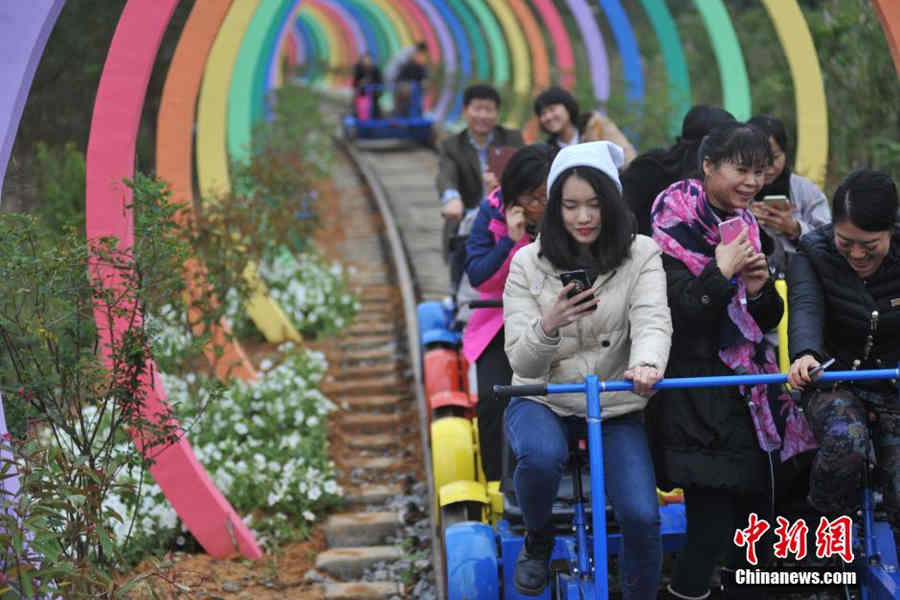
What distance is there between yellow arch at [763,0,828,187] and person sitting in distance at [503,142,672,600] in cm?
570

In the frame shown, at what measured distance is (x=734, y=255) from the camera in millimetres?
4152

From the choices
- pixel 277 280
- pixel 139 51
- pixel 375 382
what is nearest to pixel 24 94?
pixel 139 51

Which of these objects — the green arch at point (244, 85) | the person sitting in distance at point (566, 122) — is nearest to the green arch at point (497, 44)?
the green arch at point (244, 85)

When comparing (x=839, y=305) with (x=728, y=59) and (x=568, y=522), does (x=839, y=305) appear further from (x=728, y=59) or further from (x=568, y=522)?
(x=728, y=59)

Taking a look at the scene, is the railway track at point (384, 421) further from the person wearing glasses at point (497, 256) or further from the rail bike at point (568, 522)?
the person wearing glasses at point (497, 256)

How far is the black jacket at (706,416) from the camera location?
4.29 metres

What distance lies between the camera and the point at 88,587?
14.0ft

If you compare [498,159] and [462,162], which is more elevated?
[462,162]

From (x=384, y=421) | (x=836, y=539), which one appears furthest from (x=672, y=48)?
(x=836, y=539)

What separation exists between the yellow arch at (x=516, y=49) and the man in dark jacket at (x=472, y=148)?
11.9 metres

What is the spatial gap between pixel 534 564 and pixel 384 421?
422 cm

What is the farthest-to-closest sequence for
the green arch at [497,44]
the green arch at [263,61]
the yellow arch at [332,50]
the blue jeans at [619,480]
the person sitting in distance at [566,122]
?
the yellow arch at [332,50]
the green arch at [497,44]
the green arch at [263,61]
the person sitting in distance at [566,122]
the blue jeans at [619,480]

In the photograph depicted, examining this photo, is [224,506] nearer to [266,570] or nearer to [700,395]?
[266,570]

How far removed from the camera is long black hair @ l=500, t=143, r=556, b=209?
5.20 metres
